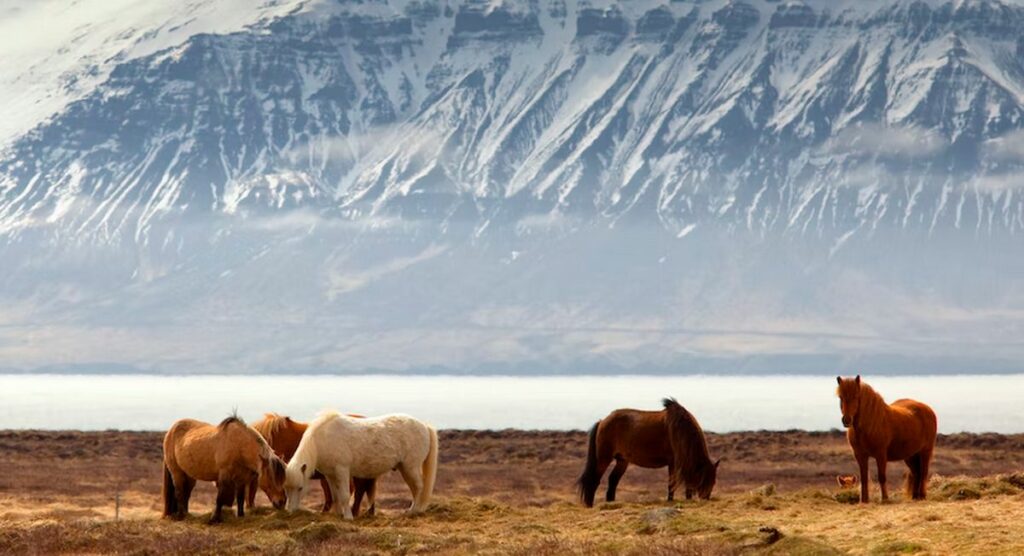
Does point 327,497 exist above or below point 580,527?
above

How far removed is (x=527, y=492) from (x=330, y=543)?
2832 centimetres

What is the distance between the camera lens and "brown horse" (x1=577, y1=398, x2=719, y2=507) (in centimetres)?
3706

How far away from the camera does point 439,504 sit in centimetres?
3675

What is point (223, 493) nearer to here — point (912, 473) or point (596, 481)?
point (596, 481)

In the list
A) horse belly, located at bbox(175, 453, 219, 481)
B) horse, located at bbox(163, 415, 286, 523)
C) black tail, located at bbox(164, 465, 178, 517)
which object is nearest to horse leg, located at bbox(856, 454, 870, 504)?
horse, located at bbox(163, 415, 286, 523)

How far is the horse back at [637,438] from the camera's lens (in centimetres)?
3769

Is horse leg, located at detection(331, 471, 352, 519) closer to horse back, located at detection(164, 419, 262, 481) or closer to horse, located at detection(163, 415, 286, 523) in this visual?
horse, located at detection(163, 415, 286, 523)

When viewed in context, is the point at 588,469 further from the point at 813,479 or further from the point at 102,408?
the point at 102,408

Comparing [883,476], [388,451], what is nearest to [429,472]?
[388,451]

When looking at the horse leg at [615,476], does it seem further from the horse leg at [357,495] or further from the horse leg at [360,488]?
the horse leg at [357,495]

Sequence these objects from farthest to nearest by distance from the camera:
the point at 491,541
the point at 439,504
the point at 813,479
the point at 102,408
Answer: the point at 102,408 → the point at 813,479 → the point at 439,504 → the point at 491,541

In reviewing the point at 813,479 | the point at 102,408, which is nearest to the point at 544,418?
the point at 102,408

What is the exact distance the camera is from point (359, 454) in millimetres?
35500

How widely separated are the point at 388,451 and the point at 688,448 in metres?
5.76
